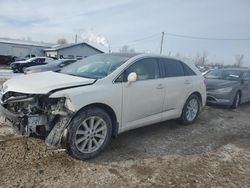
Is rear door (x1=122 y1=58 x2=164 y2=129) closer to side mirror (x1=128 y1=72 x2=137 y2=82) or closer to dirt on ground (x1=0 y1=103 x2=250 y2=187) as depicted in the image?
side mirror (x1=128 y1=72 x2=137 y2=82)

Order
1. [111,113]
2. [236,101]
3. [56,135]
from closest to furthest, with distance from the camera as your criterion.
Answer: [56,135], [111,113], [236,101]

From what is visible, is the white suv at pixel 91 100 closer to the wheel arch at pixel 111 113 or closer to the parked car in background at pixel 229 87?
the wheel arch at pixel 111 113

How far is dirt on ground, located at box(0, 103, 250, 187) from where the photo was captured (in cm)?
297

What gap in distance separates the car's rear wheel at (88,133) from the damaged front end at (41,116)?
15cm

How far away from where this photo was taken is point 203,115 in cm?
676

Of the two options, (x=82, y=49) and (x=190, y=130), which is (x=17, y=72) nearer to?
(x=190, y=130)

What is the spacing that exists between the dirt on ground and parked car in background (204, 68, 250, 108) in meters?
2.91

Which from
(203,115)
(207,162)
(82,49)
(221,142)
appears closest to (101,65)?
(207,162)

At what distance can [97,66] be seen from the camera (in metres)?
4.28

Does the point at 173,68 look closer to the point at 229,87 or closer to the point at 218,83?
the point at 218,83

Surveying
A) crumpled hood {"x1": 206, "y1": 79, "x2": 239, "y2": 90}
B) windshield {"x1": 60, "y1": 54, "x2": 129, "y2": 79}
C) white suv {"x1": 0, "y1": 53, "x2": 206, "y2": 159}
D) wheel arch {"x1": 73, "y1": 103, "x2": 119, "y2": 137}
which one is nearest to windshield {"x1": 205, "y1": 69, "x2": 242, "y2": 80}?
crumpled hood {"x1": 206, "y1": 79, "x2": 239, "y2": 90}

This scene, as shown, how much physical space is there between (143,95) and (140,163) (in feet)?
3.98

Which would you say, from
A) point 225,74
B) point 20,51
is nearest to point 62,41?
point 20,51

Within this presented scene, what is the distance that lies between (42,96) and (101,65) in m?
1.38
